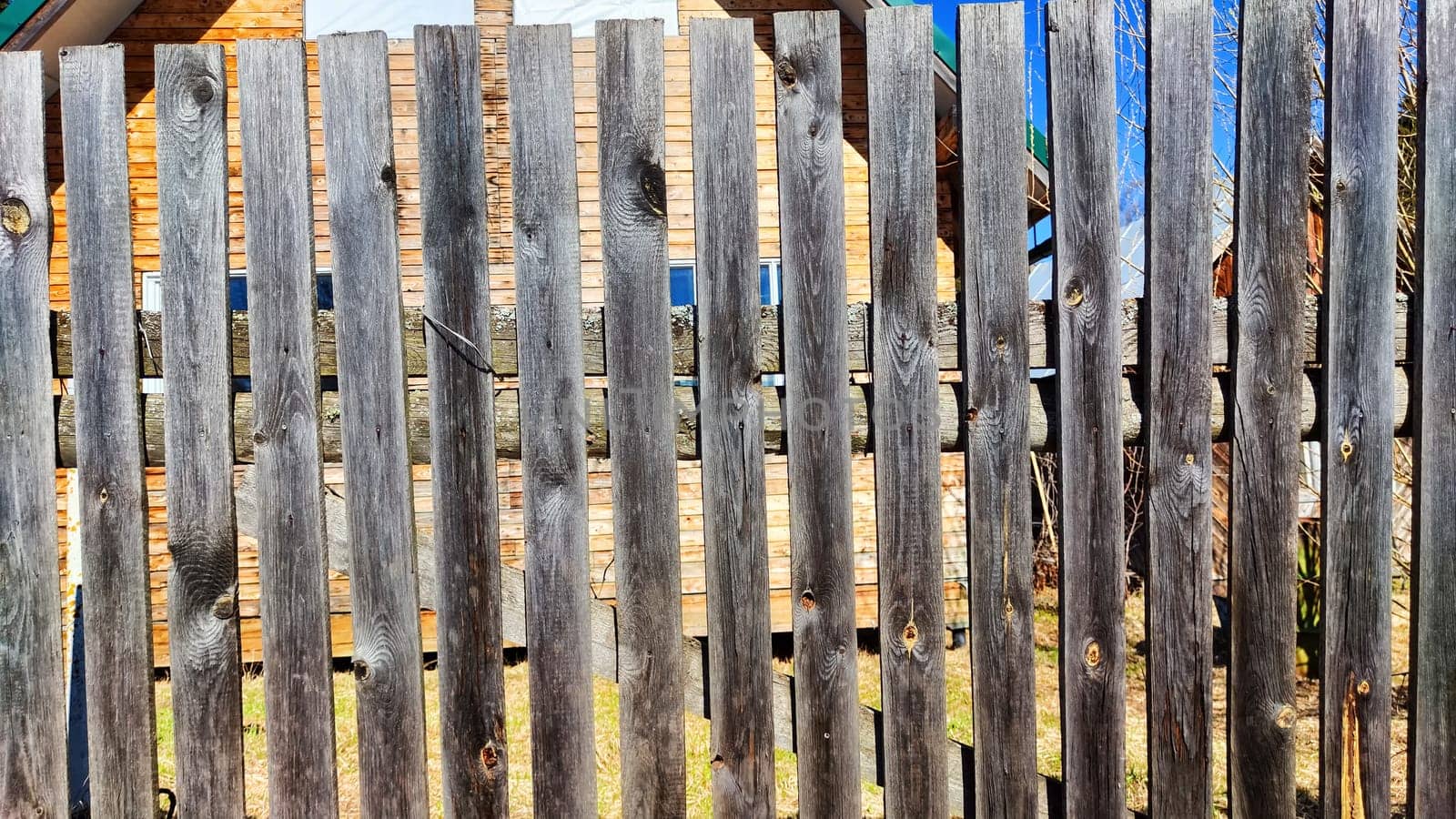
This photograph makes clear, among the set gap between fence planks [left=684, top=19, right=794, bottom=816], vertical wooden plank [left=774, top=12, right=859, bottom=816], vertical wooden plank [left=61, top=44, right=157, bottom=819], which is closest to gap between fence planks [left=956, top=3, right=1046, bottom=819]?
vertical wooden plank [left=774, top=12, right=859, bottom=816]

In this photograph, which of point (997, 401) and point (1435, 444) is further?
point (1435, 444)

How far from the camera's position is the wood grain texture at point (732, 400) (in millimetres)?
1857

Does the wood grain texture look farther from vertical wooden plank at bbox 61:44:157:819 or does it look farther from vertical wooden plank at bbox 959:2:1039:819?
vertical wooden plank at bbox 61:44:157:819

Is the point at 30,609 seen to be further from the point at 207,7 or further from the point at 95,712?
the point at 207,7

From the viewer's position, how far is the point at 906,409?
1.90 m

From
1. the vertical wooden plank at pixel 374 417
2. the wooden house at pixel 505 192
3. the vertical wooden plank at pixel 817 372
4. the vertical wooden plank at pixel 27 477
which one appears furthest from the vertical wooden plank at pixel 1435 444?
the wooden house at pixel 505 192

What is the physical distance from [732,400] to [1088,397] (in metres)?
0.76

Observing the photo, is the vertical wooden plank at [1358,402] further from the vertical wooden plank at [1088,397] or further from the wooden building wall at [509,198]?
the wooden building wall at [509,198]

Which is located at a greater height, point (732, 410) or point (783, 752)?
point (732, 410)

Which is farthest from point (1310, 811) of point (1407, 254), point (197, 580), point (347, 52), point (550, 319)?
point (347, 52)

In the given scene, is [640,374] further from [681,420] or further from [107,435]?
[107,435]

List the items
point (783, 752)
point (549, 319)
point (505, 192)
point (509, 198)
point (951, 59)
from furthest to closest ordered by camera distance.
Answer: point (509, 198) < point (505, 192) < point (951, 59) < point (783, 752) < point (549, 319)

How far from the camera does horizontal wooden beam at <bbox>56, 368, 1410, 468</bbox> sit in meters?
1.91

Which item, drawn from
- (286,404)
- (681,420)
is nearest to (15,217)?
(286,404)
